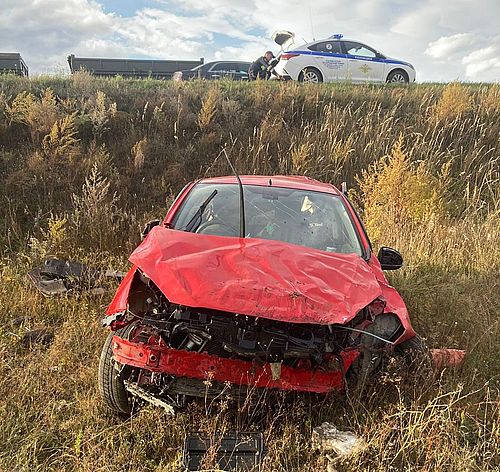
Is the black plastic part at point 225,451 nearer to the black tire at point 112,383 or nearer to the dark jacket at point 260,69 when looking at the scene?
the black tire at point 112,383

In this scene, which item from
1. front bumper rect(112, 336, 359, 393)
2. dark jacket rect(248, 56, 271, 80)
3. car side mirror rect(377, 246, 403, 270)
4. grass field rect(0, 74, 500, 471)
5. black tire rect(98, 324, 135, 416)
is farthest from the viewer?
dark jacket rect(248, 56, 271, 80)

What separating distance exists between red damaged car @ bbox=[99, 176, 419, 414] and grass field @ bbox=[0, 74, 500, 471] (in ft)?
1.07

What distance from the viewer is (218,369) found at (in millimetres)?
2930

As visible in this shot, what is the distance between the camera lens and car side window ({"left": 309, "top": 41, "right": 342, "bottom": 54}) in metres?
14.3

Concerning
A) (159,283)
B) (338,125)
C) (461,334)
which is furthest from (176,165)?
(159,283)

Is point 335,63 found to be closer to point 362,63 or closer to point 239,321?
point 362,63

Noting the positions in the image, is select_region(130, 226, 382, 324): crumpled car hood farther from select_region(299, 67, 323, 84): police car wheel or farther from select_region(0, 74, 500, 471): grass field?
select_region(299, 67, 323, 84): police car wheel

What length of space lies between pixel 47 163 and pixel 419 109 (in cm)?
908

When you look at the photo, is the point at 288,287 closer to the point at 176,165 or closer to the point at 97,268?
the point at 97,268

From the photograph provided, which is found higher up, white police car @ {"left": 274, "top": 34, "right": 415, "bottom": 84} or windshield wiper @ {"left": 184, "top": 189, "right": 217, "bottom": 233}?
white police car @ {"left": 274, "top": 34, "right": 415, "bottom": 84}

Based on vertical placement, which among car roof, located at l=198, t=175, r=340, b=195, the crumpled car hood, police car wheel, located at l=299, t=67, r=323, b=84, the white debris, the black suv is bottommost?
the white debris

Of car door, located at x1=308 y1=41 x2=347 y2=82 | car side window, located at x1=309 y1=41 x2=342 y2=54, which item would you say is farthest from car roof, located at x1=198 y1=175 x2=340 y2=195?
car side window, located at x1=309 y1=41 x2=342 y2=54

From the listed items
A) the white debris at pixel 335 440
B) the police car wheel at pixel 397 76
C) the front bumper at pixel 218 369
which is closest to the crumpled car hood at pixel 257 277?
the front bumper at pixel 218 369

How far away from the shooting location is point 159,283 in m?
2.89
